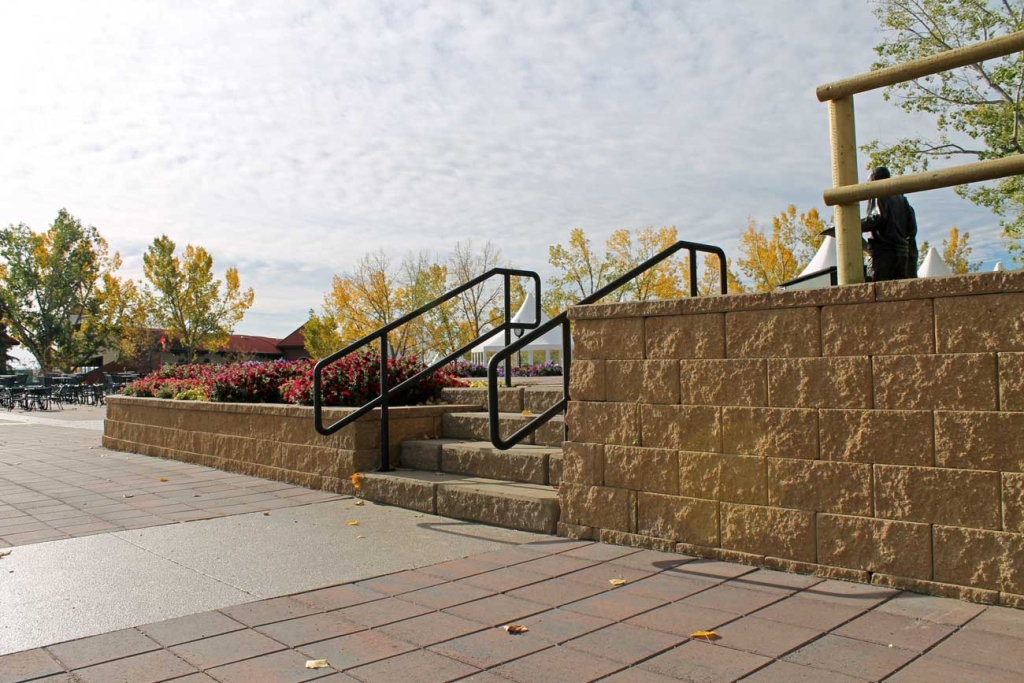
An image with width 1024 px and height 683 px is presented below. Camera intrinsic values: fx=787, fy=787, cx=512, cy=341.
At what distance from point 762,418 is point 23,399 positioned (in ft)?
89.7

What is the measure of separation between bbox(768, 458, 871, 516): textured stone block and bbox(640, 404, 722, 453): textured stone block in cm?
38

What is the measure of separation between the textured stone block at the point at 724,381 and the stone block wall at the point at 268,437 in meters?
3.25

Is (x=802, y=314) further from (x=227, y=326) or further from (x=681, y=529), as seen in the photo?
(x=227, y=326)

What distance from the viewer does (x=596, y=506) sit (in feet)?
16.3

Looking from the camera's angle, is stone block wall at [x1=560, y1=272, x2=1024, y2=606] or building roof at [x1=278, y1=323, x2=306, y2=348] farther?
building roof at [x1=278, y1=323, x2=306, y2=348]

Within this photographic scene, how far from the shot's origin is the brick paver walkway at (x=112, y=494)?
5969 mm

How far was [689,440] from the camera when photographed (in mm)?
4543

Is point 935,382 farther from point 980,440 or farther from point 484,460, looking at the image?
point 484,460

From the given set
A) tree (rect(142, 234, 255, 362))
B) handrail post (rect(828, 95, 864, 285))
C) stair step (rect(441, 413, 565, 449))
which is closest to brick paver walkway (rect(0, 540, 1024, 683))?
handrail post (rect(828, 95, 864, 285))

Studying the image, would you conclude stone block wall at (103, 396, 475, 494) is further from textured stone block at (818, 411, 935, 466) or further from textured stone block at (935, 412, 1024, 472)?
textured stone block at (935, 412, 1024, 472)

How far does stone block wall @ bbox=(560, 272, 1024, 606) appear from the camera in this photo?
351 cm

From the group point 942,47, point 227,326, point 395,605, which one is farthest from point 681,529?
point 227,326

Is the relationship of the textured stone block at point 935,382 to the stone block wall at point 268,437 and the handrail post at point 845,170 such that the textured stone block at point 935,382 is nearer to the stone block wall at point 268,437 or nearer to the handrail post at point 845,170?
the handrail post at point 845,170

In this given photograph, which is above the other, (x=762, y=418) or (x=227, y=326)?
(x=227, y=326)
